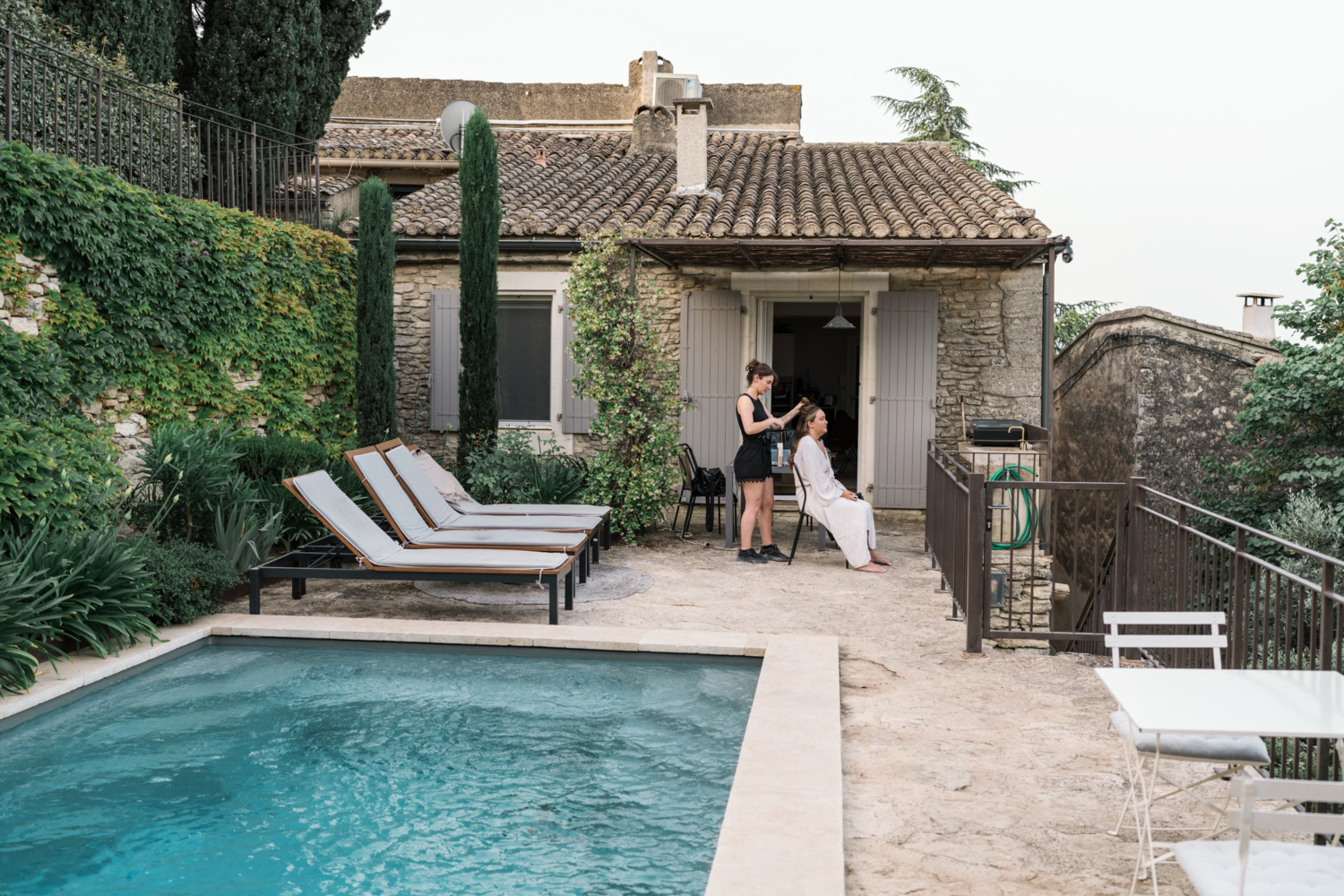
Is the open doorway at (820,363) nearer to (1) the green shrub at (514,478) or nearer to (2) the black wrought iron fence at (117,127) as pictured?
(1) the green shrub at (514,478)

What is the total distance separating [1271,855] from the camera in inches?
86.0

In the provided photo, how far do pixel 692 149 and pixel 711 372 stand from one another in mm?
2989

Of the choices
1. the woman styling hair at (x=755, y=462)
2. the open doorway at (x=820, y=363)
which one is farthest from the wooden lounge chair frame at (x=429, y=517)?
the open doorway at (x=820, y=363)

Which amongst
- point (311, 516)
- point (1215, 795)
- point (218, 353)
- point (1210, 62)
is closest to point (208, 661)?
point (311, 516)

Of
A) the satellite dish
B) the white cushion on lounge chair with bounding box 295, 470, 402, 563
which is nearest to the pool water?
the white cushion on lounge chair with bounding box 295, 470, 402, 563

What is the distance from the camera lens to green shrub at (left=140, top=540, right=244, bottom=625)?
5.72 m

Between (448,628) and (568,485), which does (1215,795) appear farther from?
(568,485)

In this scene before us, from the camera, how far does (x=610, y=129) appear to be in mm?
20453

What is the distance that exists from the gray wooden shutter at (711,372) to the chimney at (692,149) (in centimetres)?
178

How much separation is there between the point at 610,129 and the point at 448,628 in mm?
16532

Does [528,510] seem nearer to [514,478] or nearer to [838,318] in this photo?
[514,478]

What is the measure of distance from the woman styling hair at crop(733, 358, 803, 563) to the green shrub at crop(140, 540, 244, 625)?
3740 millimetres

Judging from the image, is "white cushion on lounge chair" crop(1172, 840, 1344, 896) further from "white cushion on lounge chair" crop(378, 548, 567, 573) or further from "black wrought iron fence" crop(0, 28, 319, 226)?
"black wrought iron fence" crop(0, 28, 319, 226)

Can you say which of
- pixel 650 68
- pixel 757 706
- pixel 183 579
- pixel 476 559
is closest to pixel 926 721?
pixel 757 706
